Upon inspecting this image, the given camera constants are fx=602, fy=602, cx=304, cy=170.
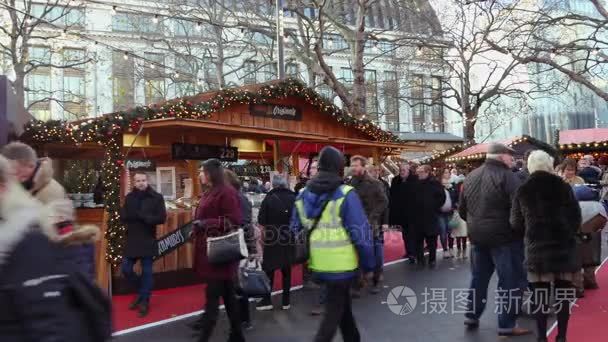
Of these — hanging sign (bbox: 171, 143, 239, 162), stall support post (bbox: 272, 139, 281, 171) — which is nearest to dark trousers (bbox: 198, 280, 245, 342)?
hanging sign (bbox: 171, 143, 239, 162)

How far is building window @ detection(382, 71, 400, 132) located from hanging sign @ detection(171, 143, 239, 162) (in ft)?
75.0

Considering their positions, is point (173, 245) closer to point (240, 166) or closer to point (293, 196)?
point (293, 196)

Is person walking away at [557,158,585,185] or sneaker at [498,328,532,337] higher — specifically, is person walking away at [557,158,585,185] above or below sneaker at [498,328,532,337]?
above

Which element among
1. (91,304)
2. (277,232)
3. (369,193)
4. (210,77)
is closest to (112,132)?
(277,232)

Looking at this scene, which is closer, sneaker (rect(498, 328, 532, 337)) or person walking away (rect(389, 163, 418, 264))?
sneaker (rect(498, 328, 532, 337))

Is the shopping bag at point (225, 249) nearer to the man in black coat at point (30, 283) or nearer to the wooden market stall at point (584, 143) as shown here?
the man in black coat at point (30, 283)

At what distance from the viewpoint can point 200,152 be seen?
32.6 feet

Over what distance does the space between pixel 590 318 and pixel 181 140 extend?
6.90 meters

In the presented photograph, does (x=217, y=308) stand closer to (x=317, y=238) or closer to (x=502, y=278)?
(x=317, y=238)

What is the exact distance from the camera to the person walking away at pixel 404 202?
10648 millimetres

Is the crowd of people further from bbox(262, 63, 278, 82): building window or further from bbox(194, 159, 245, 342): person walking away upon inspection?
bbox(262, 63, 278, 82): building window

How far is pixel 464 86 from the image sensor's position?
3100 cm

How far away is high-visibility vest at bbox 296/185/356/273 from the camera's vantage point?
449 cm

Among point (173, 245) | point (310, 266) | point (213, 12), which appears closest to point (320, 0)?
point (213, 12)
